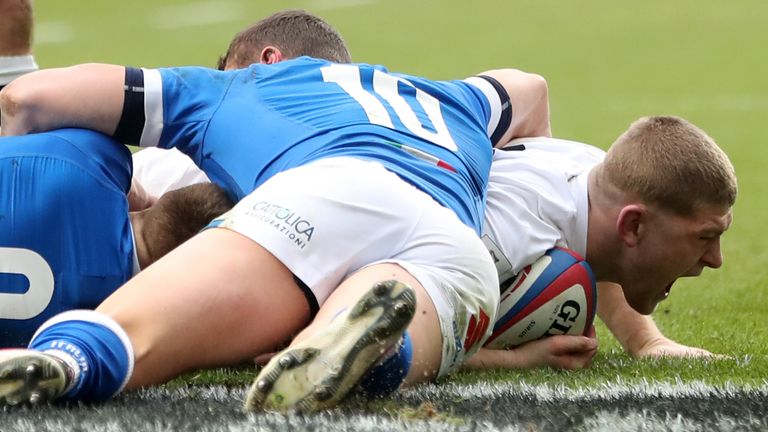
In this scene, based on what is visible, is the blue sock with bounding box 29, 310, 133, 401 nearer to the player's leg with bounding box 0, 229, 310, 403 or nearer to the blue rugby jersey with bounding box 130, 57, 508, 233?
the player's leg with bounding box 0, 229, 310, 403

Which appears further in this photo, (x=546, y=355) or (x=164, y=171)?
(x=164, y=171)

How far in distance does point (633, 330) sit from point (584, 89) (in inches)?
344

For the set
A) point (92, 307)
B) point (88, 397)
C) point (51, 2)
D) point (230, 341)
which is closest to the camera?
point (88, 397)

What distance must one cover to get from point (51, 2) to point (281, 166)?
16.6 metres

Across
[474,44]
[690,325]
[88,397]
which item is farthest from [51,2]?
[88,397]

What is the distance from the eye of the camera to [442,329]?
3.11 meters

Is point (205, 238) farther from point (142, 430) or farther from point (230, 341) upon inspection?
point (142, 430)

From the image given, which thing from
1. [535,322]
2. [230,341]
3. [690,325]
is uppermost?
[230,341]

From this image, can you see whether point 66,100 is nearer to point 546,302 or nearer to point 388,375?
point 388,375

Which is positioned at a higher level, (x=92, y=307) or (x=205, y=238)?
(x=205, y=238)

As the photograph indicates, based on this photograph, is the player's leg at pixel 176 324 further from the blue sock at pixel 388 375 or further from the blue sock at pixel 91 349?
the blue sock at pixel 388 375

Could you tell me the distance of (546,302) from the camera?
376 cm

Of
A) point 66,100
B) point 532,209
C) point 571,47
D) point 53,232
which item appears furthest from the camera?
point 571,47

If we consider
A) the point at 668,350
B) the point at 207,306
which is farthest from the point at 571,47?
the point at 207,306
